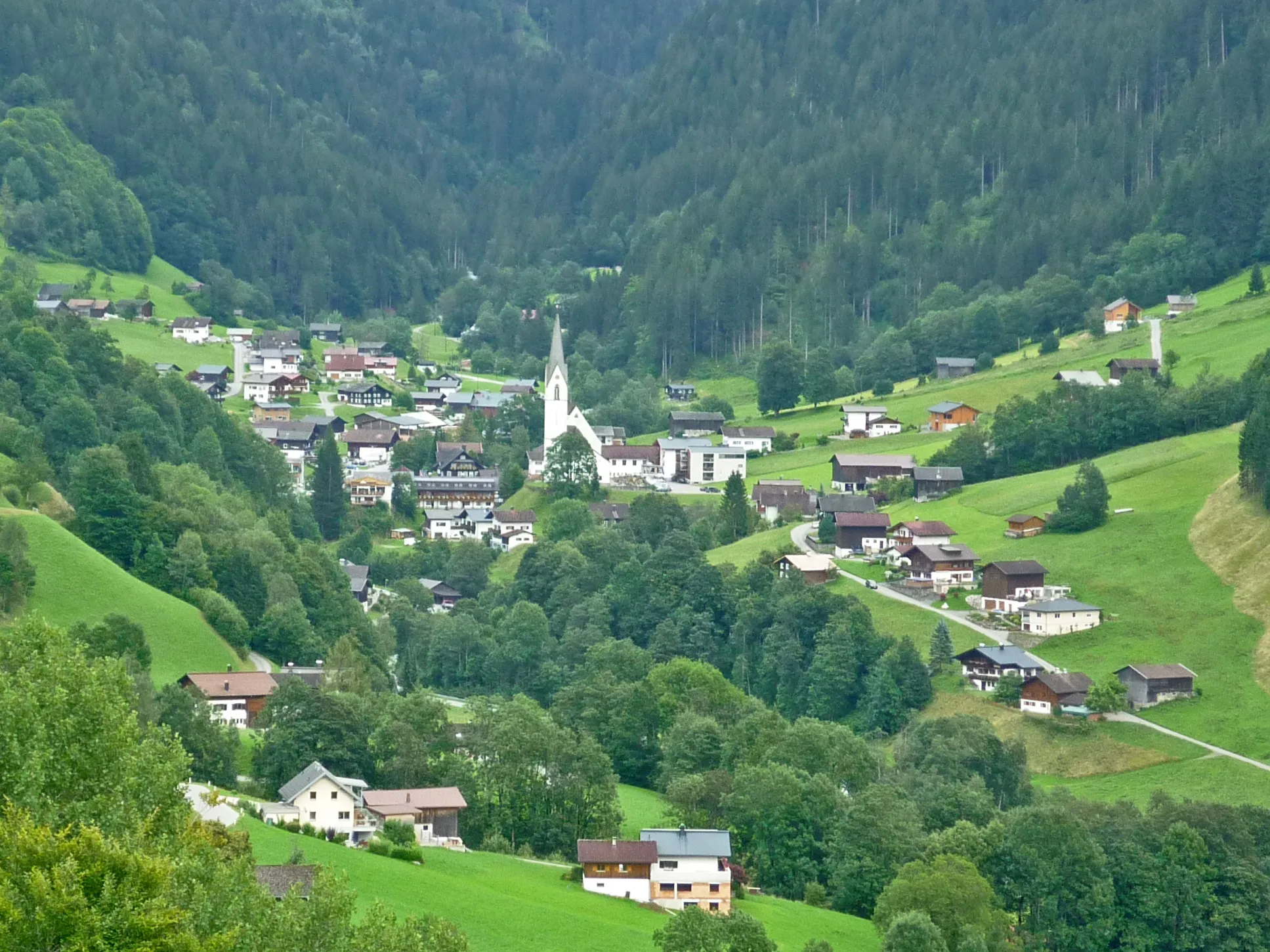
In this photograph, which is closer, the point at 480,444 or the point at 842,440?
the point at 842,440

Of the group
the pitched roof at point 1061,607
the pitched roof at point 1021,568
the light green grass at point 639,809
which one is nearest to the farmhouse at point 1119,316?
the pitched roof at point 1021,568

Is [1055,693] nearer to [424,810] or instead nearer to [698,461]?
[424,810]

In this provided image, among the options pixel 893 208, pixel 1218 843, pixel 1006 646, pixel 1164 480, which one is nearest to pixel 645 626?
pixel 1006 646

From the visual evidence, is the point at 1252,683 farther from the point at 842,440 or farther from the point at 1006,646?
the point at 842,440

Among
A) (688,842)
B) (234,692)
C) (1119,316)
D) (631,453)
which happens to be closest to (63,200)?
(631,453)

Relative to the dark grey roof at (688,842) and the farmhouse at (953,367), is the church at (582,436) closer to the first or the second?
the farmhouse at (953,367)

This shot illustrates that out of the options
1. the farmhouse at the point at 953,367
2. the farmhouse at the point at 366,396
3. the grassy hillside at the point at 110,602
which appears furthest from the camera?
the farmhouse at the point at 366,396
